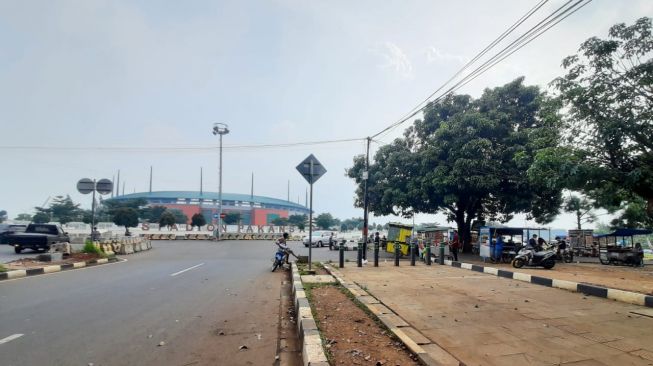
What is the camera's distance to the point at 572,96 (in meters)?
9.98

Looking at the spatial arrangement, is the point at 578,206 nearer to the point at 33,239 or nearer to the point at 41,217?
the point at 33,239

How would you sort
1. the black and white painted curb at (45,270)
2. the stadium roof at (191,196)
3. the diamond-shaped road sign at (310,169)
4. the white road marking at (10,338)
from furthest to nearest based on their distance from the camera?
the stadium roof at (191,196), the diamond-shaped road sign at (310,169), the black and white painted curb at (45,270), the white road marking at (10,338)

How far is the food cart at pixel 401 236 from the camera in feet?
71.3

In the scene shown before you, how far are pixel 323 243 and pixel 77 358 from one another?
30172mm

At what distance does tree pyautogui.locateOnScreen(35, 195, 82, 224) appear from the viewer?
53.9 metres

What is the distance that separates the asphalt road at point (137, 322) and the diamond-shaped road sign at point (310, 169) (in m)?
3.69

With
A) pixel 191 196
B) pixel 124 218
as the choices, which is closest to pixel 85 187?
pixel 124 218

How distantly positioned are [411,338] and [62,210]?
64.0 metres

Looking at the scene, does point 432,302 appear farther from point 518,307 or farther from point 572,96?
point 572,96

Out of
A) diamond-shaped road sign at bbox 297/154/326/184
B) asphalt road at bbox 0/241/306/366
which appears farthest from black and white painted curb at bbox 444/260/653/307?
asphalt road at bbox 0/241/306/366

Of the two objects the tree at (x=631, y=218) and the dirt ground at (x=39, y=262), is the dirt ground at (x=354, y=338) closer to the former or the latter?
the dirt ground at (x=39, y=262)

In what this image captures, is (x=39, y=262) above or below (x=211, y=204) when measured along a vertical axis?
below

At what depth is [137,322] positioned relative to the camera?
5.73 metres

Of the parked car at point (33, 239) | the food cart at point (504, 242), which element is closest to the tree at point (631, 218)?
the food cart at point (504, 242)
